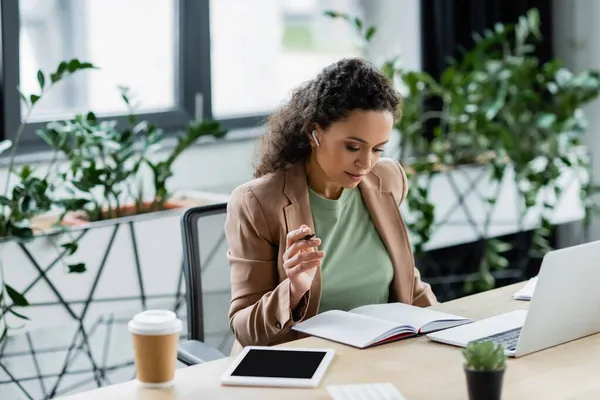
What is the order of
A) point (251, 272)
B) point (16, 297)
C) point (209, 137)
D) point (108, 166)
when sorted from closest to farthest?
point (251, 272)
point (16, 297)
point (108, 166)
point (209, 137)

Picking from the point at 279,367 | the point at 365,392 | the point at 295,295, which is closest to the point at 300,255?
the point at 295,295

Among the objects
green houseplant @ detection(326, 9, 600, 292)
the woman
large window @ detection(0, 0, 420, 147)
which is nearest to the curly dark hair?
the woman

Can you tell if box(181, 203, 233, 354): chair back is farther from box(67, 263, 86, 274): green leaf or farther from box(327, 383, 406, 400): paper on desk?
box(327, 383, 406, 400): paper on desk

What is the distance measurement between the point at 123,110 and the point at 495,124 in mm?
1399

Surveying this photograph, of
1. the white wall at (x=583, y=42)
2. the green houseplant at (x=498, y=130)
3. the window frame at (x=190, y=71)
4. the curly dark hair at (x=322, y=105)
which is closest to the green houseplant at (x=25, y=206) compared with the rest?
the curly dark hair at (x=322, y=105)

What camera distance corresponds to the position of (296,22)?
383 cm

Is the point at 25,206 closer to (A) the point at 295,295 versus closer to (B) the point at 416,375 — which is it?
(A) the point at 295,295

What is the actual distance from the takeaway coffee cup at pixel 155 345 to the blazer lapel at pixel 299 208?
0.55 meters

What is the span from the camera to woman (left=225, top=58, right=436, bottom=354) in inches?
79.7

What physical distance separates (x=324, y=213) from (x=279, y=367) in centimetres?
60

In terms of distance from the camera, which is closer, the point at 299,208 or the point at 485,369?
the point at 485,369

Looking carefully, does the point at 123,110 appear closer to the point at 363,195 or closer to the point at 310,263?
the point at 363,195

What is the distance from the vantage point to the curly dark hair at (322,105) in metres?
2.04

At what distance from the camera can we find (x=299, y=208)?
211 centimetres
